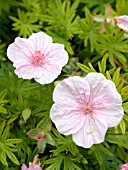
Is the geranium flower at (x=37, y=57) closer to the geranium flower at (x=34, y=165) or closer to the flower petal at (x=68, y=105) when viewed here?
the flower petal at (x=68, y=105)

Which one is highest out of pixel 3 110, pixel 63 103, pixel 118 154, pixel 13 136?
pixel 63 103

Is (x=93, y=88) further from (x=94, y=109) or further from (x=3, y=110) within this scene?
(x=3, y=110)

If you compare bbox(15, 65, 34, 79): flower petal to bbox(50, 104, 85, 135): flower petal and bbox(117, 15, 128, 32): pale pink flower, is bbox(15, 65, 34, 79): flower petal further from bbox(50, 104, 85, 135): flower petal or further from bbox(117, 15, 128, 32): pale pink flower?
bbox(117, 15, 128, 32): pale pink flower

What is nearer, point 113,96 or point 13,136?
point 113,96

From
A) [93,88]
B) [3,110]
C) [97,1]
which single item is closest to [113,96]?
[93,88]

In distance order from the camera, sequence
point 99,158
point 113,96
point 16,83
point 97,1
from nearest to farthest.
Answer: point 113,96 → point 99,158 → point 16,83 → point 97,1

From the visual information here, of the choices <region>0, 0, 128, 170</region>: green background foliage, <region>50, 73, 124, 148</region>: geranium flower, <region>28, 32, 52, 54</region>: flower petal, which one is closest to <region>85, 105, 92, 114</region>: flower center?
<region>50, 73, 124, 148</region>: geranium flower

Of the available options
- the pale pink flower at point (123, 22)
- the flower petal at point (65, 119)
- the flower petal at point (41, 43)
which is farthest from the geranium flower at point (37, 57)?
the pale pink flower at point (123, 22)
